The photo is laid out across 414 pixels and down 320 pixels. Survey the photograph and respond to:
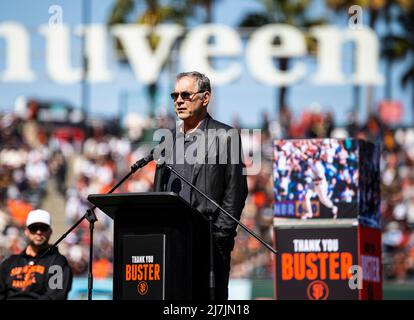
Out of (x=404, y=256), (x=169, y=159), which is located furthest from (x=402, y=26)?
(x=169, y=159)

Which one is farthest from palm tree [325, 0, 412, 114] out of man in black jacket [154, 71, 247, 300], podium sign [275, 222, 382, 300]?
man in black jacket [154, 71, 247, 300]

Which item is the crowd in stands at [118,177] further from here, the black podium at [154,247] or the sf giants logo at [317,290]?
the black podium at [154,247]

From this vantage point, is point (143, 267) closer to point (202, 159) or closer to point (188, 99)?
point (202, 159)

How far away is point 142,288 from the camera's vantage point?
7.98 m

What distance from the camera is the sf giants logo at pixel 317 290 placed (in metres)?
11.2

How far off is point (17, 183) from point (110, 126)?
20.1ft

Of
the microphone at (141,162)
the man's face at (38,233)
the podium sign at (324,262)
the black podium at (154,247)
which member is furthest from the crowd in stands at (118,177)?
the black podium at (154,247)

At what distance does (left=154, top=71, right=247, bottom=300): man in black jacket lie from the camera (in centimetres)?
854

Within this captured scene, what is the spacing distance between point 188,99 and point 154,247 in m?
1.20

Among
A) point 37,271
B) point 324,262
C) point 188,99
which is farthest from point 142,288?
point 324,262

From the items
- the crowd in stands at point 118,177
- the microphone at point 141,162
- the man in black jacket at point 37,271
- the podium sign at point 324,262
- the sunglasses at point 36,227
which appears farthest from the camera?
the crowd in stands at point 118,177

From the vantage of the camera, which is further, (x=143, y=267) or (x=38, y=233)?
(x=38, y=233)

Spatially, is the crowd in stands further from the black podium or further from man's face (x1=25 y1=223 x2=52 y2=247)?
the black podium
